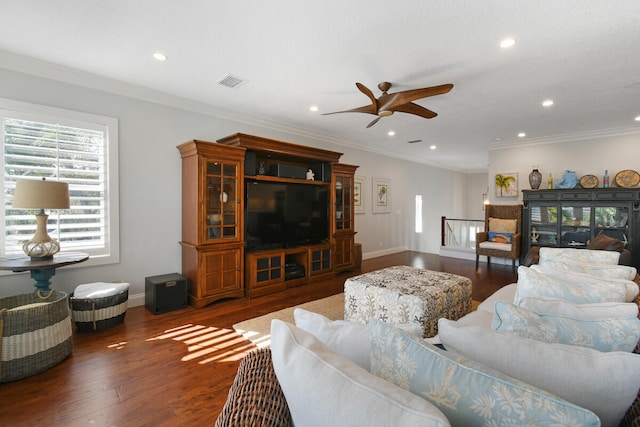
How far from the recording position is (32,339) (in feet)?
7.12

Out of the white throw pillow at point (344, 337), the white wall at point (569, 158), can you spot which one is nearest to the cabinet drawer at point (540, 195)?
the white wall at point (569, 158)

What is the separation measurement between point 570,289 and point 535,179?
529 centimetres

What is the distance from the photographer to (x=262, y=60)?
2.86 m

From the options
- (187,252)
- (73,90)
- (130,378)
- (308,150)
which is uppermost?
(73,90)

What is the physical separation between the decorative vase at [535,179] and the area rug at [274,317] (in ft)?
11.5

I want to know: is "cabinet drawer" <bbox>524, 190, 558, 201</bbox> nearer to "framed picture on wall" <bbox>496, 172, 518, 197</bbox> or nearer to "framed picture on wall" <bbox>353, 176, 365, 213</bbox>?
"framed picture on wall" <bbox>496, 172, 518, 197</bbox>

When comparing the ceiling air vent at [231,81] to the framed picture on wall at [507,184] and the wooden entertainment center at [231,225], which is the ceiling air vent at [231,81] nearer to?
the wooden entertainment center at [231,225]

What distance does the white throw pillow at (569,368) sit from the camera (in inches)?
28.0

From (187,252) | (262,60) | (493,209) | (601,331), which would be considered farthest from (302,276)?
(493,209)

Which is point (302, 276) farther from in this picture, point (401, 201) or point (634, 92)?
point (634, 92)

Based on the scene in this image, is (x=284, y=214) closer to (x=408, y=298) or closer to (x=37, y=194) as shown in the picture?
(x=408, y=298)

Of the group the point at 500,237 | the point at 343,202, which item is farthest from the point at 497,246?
the point at 343,202

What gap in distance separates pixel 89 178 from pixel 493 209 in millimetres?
7257

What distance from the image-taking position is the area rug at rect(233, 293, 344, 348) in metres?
2.82
